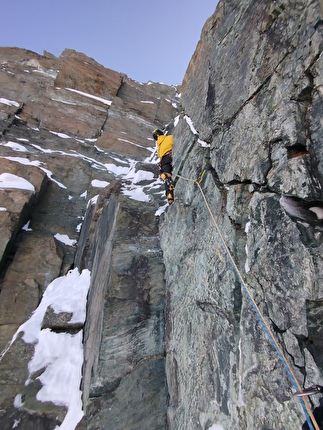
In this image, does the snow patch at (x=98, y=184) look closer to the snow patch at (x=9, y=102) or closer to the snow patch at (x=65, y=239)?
the snow patch at (x=65, y=239)

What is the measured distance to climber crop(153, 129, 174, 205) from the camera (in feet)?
25.0

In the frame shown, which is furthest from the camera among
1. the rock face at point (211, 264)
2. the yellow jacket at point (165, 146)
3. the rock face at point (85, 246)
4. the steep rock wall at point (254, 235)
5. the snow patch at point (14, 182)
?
the snow patch at point (14, 182)

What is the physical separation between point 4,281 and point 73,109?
16.7m

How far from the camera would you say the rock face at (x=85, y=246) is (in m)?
5.34

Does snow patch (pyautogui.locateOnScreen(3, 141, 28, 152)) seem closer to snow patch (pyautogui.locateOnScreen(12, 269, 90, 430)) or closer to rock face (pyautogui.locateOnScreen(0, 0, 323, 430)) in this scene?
rock face (pyautogui.locateOnScreen(0, 0, 323, 430))

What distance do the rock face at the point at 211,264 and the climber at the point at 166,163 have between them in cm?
44

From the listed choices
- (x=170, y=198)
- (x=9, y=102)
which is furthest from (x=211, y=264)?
(x=9, y=102)

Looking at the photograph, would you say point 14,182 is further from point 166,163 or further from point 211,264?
point 211,264

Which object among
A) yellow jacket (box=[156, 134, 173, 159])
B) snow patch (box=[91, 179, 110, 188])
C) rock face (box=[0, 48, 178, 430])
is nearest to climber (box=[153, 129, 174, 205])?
yellow jacket (box=[156, 134, 173, 159])

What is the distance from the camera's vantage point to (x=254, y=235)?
3461 mm

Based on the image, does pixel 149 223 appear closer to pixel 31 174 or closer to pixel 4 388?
pixel 4 388

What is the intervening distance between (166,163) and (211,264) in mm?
4791

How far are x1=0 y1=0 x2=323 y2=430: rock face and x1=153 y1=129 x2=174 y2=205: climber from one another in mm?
441

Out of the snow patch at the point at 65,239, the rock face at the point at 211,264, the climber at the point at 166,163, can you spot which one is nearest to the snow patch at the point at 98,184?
the snow patch at the point at 65,239
